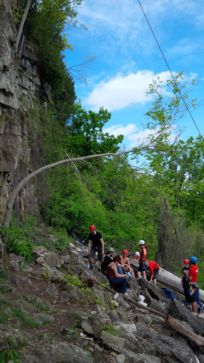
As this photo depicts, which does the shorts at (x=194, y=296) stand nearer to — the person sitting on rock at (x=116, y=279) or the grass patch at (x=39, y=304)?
the person sitting on rock at (x=116, y=279)

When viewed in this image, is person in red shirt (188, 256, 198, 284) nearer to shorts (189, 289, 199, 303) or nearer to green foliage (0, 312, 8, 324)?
shorts (189, 289, 199, 303)

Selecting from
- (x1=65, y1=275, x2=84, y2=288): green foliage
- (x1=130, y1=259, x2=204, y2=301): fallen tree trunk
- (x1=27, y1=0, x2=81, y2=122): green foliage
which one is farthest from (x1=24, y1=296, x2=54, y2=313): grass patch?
(x1=27, y1=0, x2=81, y2=122): green foliage

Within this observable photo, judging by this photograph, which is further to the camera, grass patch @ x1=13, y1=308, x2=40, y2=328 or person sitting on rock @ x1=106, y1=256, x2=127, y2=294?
person sitting on rock @ x1=106, y1=256, x2=127, y2=294

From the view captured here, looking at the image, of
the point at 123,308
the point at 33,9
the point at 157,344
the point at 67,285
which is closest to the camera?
the point at 157,344

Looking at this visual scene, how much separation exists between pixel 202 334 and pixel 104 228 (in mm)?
10043

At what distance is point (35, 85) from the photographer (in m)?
22.0

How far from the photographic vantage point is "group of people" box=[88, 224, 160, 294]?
43.1ft

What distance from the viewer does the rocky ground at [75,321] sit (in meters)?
7.06

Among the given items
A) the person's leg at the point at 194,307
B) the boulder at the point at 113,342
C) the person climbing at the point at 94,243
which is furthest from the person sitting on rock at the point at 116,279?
the boulder at the point at 113,342

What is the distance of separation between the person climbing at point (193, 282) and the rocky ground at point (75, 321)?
1.66 m

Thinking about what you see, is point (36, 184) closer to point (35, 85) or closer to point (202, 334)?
point (35, 85)

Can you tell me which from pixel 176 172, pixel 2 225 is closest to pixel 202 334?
pixel 2 225

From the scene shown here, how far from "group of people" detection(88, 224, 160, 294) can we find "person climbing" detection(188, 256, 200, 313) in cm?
211

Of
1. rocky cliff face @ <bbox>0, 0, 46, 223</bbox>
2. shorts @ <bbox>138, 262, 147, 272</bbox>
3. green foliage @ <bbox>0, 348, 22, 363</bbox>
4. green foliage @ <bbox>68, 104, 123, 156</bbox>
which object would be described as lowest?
green foliage @ <bbox>0, 348, 22, 363</bbox>
